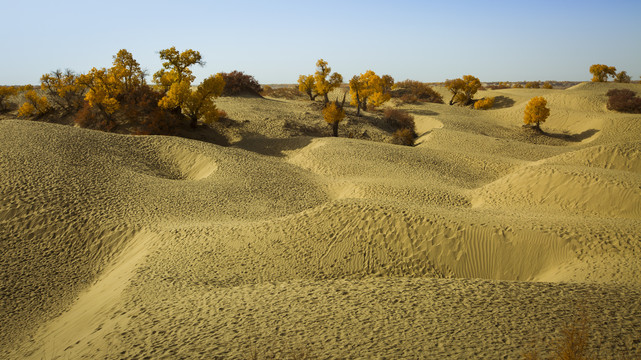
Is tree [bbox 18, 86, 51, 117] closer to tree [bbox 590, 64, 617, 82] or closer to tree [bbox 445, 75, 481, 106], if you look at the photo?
tree [bbox 445, 75, 481, 106]

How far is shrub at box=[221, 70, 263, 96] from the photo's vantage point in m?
39.1

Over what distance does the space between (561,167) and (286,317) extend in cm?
1420

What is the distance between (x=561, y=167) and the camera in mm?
14992

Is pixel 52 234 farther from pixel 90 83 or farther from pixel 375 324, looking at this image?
pixel 90 83

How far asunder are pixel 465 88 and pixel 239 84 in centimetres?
2684

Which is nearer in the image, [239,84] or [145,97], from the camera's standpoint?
[145,97]

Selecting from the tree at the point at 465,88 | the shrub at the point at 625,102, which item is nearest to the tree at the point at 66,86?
the tree at the point at 465,88

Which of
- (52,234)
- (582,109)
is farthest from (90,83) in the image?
(582,109)

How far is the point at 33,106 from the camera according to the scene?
28.5m

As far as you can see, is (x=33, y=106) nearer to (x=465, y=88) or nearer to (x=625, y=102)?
(x=465, y=88)

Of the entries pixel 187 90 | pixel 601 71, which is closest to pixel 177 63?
pixel 187 90

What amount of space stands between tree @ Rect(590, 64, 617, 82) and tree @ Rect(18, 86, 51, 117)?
209 feet

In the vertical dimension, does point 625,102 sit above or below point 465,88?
below

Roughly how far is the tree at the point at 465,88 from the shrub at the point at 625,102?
13.3 meters
